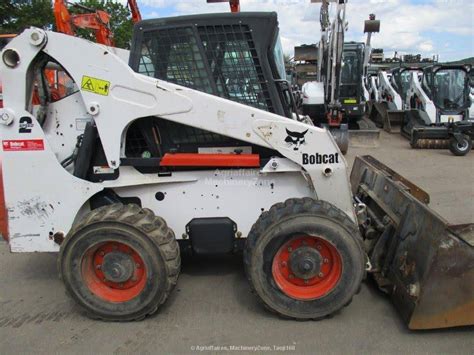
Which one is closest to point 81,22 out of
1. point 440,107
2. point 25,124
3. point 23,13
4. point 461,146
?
point 25,124

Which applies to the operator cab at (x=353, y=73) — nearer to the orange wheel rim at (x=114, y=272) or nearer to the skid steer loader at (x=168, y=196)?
the skid steer loader at (x=168, y=196)

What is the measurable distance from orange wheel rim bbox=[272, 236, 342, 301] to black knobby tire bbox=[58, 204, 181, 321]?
2.57ft

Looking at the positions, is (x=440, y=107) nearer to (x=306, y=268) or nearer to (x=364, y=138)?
(x=364, y=138)

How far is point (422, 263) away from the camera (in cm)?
309

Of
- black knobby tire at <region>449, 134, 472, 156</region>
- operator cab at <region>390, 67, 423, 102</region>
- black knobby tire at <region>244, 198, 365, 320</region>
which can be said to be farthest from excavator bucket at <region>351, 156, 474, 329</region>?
operator cab at <region>390, 67, 423, 102</region>

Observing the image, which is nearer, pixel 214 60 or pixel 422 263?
pixel 422 263

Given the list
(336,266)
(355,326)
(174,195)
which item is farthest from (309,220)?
(174,195)

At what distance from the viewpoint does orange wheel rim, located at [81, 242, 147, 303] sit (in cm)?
337

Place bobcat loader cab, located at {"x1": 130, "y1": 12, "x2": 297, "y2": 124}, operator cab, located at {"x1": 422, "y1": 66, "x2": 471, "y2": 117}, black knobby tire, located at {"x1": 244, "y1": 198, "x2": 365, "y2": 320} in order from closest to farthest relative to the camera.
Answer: black knobby tire, located at {"x1": 244, "y1": 198, "x2": 365, "y2": 320} → bobcat loader cab, located at {"x1": 130, "y1": 12, "x2": 297, "y2": 124} → operator cab, located at {"x1": 422, "y1": 66, "x2": 471, "y2": 117}

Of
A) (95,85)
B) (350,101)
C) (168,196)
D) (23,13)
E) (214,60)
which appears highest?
(23,13)

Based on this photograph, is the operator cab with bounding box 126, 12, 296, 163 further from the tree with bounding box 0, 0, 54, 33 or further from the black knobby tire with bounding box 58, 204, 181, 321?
the tree with bounding box 0, 0, 54, 33

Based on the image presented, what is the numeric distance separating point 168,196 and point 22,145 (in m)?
1.16

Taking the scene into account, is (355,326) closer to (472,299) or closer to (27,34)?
(472,299)

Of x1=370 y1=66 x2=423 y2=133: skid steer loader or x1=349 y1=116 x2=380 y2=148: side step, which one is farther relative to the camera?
x1=370 y1=66 x2=423 y2=133: skid steer loader
